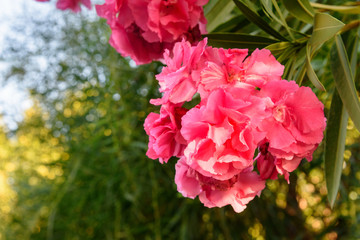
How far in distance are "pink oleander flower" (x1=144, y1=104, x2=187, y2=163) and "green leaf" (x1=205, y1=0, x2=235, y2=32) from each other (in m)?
0.18

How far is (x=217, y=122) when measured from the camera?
314 mm

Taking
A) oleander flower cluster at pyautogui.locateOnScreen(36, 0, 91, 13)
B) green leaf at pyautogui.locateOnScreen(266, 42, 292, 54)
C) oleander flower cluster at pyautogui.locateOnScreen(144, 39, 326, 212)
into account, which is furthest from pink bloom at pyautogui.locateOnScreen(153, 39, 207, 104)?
oleander flower cluster at pyautogui.locateOnScreen(36, 0, 91, 13)

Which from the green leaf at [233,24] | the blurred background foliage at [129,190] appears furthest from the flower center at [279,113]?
the blurred background foliage at [129,190]

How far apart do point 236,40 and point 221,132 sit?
0.53ft

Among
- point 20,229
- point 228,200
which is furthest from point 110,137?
point 228,200

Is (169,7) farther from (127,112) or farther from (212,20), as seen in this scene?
(127,112)

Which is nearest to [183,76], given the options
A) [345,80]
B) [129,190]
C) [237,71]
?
[237,71]

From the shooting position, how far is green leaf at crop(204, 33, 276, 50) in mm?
427

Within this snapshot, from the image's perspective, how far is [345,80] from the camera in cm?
40

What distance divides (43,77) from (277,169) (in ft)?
3.93

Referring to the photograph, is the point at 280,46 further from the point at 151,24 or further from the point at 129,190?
the point at 129,190

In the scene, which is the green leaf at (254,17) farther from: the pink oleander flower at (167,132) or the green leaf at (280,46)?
the pink oleander flower at (167,132)

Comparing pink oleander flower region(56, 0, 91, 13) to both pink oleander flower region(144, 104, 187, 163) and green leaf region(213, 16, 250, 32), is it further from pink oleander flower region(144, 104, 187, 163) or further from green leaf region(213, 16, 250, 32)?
pink oleander flower region(144, 104, 187, 163)

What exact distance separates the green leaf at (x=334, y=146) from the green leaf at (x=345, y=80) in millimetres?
56
